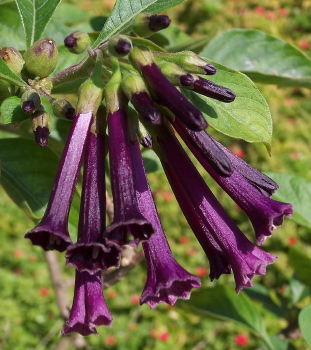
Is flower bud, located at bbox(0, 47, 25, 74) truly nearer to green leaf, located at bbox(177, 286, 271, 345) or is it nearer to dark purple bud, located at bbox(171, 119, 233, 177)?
dark purple bud, located at bbox(171, 119, 233, 177)

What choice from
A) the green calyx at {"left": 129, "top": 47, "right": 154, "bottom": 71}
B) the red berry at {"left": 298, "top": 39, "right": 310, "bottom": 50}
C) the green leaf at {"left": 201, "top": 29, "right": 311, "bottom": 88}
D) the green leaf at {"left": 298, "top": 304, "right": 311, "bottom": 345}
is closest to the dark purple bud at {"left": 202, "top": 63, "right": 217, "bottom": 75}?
the green calyx at {"left": 129, "top": 47, "right": 154, "bottom": 71}

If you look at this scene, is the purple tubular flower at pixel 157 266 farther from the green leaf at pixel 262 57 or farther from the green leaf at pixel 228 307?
the green leaf at pixel 228 307

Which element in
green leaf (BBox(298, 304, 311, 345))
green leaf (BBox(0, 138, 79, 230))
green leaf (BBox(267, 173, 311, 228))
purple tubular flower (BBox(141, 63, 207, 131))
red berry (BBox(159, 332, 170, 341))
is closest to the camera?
purple tubular flower (BBox(141, 63, 207, 131))

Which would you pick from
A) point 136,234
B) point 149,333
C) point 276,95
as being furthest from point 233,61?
point 276,95

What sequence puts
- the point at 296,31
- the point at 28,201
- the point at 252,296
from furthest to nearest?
1. the point at 296,31
2. the point at 252,296
3. the point at 28,201

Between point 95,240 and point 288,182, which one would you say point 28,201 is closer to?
point 95,240
